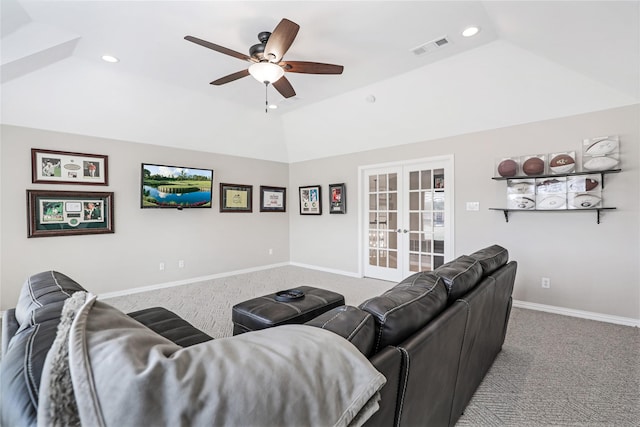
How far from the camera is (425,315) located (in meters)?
1.25

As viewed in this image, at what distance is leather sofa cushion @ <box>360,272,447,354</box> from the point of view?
1.08m

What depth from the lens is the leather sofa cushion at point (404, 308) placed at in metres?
1.08

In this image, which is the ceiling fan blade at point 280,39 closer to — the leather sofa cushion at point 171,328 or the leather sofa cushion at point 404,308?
the leather sofa cushion at point 404,308

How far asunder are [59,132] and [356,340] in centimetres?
481

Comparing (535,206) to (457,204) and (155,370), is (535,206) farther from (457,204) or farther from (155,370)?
(155,370)

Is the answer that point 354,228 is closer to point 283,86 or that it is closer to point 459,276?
point 283,86

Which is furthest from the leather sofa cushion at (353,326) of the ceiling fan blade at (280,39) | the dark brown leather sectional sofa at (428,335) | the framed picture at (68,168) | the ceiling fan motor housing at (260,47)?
the framed picture at (68,168)

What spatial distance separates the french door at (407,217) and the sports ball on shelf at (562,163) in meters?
1.23

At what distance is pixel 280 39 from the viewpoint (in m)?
2.33

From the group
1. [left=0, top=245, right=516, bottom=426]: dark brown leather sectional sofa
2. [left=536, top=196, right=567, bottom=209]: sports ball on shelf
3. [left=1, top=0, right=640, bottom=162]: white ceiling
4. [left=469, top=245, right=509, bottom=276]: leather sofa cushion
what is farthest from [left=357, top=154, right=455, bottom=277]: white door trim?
[left=0, top=245, right=516, bottom=426]: dark brown leather sectional sofa

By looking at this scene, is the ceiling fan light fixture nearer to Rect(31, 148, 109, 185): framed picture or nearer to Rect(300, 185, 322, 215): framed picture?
Rect(31, 148, 109, 185): framed picture

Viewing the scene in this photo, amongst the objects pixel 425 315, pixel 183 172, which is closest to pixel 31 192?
pixel 183 172

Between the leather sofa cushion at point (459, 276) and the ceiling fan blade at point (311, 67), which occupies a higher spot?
the ceiling fan blade at point (311, 67)

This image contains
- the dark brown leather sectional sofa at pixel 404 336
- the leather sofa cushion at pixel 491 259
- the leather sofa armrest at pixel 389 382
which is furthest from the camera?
the leather sofa cushion at pixel 491 259
